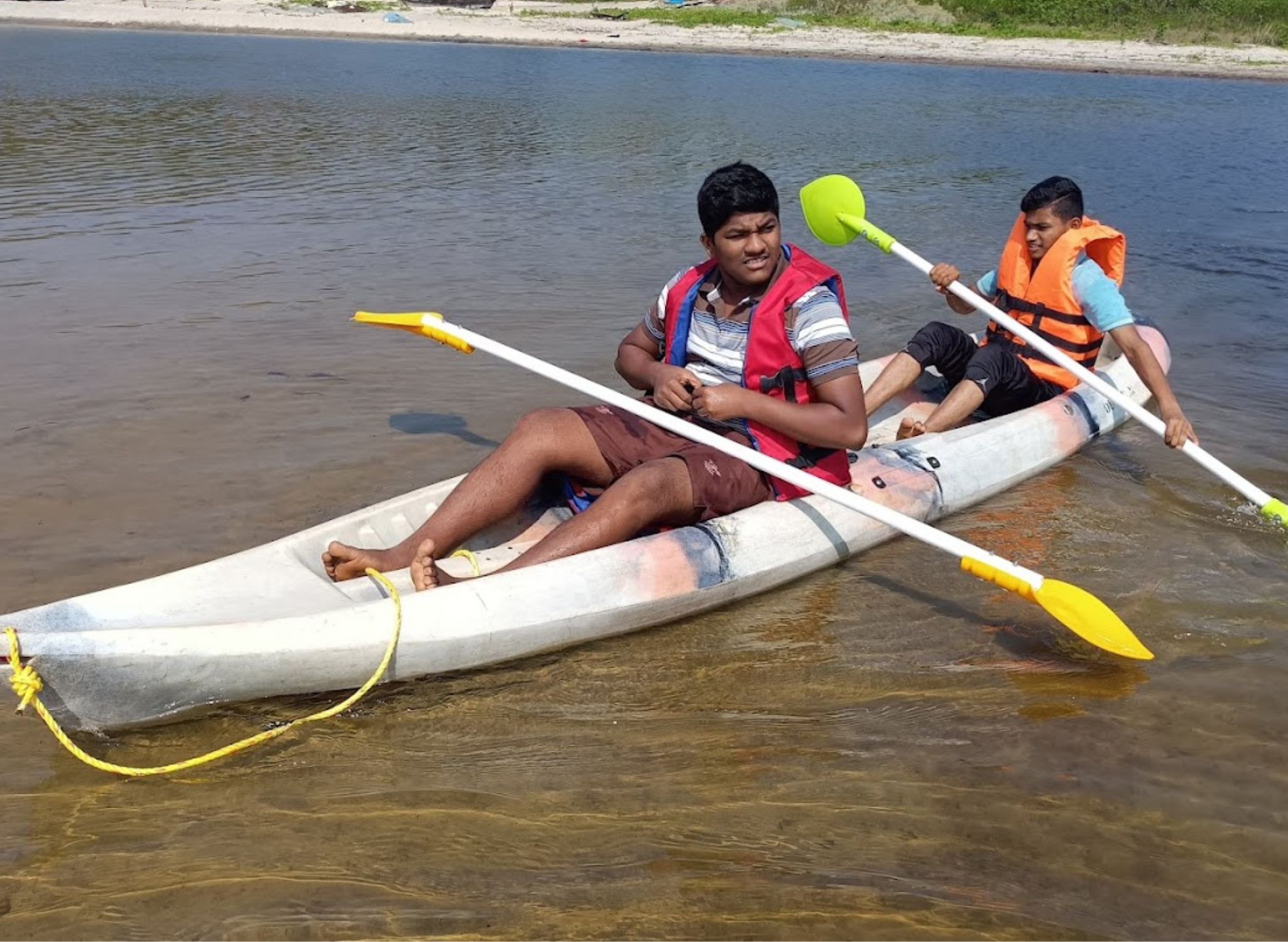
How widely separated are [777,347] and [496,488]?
38.3 inches

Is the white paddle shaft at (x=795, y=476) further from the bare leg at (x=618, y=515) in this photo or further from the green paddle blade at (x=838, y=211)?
the green paddle blade at (x=838, y=211)

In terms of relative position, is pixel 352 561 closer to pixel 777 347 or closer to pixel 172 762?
pixel 172 762

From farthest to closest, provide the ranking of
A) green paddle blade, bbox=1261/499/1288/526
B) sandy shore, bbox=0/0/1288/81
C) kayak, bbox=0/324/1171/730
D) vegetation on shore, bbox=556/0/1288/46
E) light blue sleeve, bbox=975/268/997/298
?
1. vegetation on shore, bbox=556/0/1288/46
2. sandy shore, bbox=0/0/1288/81
3. light blue sleeve, bbox=975/268/997/298
4. green paddle blade, bbox=1261/499/1288/526
5. kayak, bbox=0/324/1171/730

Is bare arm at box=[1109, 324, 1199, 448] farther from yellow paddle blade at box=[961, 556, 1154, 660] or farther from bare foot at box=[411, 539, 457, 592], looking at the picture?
bare foot at box=[411, 539, 457, 592]

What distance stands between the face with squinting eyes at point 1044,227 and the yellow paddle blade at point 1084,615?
7.68 feet

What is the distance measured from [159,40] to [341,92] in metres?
10.4

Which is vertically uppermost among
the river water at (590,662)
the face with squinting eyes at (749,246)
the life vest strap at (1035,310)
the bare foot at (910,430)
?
the face with squinting eyes at (749,246)

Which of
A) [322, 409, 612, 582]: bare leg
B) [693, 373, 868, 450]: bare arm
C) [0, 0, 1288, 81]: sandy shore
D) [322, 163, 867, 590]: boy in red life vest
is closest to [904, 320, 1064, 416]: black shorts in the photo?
[322, 163, 867, 590]: boy in red life vest

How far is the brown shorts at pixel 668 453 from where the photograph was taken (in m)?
4.03

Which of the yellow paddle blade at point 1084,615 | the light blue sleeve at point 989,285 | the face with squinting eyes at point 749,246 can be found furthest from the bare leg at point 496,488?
the light blue sleeve at point 989,285

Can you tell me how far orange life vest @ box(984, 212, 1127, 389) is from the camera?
18.4 feet

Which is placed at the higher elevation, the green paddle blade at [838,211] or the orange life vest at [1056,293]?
the green paddle blade at [838,211]

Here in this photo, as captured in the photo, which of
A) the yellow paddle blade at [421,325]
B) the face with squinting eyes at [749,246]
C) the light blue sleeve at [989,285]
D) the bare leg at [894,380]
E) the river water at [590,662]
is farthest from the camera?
the light blue sleeve at [989,285]

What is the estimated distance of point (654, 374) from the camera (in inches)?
162
